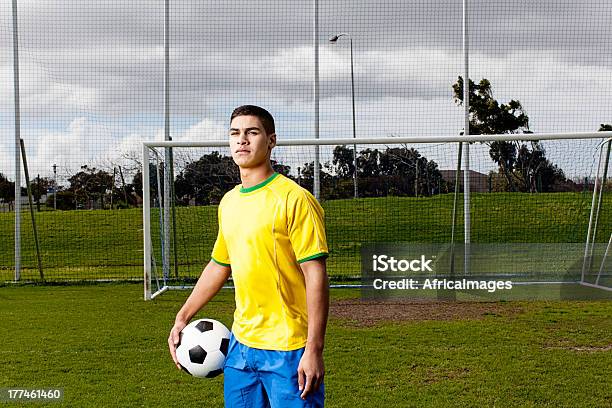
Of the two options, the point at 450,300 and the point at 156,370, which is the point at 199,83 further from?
the point at 156,370

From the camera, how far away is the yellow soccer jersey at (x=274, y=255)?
113 inches

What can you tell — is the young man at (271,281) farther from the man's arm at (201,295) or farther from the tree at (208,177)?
the tree at (208,177)

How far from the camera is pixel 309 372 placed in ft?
9.21

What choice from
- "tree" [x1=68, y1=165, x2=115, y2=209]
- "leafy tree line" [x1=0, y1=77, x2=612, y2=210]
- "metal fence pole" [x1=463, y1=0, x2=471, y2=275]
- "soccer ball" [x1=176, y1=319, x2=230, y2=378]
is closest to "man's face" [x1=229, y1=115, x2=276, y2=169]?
"soccer ball" [x1=176, y1=319, x2=230, y2=378]

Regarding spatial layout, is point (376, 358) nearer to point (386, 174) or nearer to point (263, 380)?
point (263, 380)

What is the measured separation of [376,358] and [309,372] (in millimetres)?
4030

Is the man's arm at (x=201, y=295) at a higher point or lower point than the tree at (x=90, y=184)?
lower

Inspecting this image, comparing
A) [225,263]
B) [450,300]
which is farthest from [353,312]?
[225,263]

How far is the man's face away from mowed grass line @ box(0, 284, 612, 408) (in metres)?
2.87

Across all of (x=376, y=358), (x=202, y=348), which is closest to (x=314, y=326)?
(x=202, y=348)

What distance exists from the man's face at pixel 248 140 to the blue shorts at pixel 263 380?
703mm

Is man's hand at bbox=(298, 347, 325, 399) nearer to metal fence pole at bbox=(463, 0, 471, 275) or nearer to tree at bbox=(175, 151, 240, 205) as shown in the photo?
tree at bbox=(175, 151, 240, 205)

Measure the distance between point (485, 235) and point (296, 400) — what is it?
30.3 feet

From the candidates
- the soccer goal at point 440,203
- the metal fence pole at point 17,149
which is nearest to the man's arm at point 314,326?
the soccer goal at point 440,203
